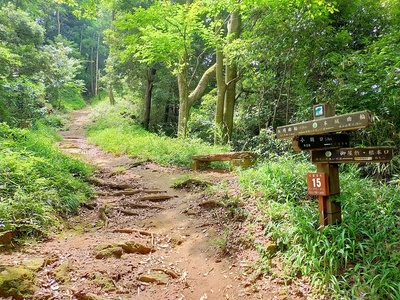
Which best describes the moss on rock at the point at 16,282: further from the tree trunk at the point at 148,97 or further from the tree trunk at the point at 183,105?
the tree trunk at the point at 148,97

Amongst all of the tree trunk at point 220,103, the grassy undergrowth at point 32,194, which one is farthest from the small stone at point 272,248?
the tree trunk at point 220,103

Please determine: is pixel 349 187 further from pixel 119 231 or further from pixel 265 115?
pixel 265 115

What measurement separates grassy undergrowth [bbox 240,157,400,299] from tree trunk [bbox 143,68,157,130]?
13.1 meters

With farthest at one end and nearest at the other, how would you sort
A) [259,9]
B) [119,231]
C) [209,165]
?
[259,9] → [209,165] → [119,231]

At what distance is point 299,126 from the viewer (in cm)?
343

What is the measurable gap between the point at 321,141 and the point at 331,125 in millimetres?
365

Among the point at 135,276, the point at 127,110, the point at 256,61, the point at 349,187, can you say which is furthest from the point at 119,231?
the point at 127,110

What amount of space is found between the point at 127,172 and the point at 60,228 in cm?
376

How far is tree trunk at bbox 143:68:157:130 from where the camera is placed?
52.6ft

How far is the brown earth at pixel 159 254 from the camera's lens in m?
3.07

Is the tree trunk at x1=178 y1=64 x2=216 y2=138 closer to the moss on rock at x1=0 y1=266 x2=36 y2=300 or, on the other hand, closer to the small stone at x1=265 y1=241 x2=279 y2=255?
the small stone at x1=265 y1=241 x2=279 y2=255

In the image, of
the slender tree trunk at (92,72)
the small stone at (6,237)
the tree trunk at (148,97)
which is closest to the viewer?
the small stone at (6,237)

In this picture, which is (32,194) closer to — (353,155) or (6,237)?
(6,237)

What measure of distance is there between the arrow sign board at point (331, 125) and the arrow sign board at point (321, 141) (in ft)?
0.33
